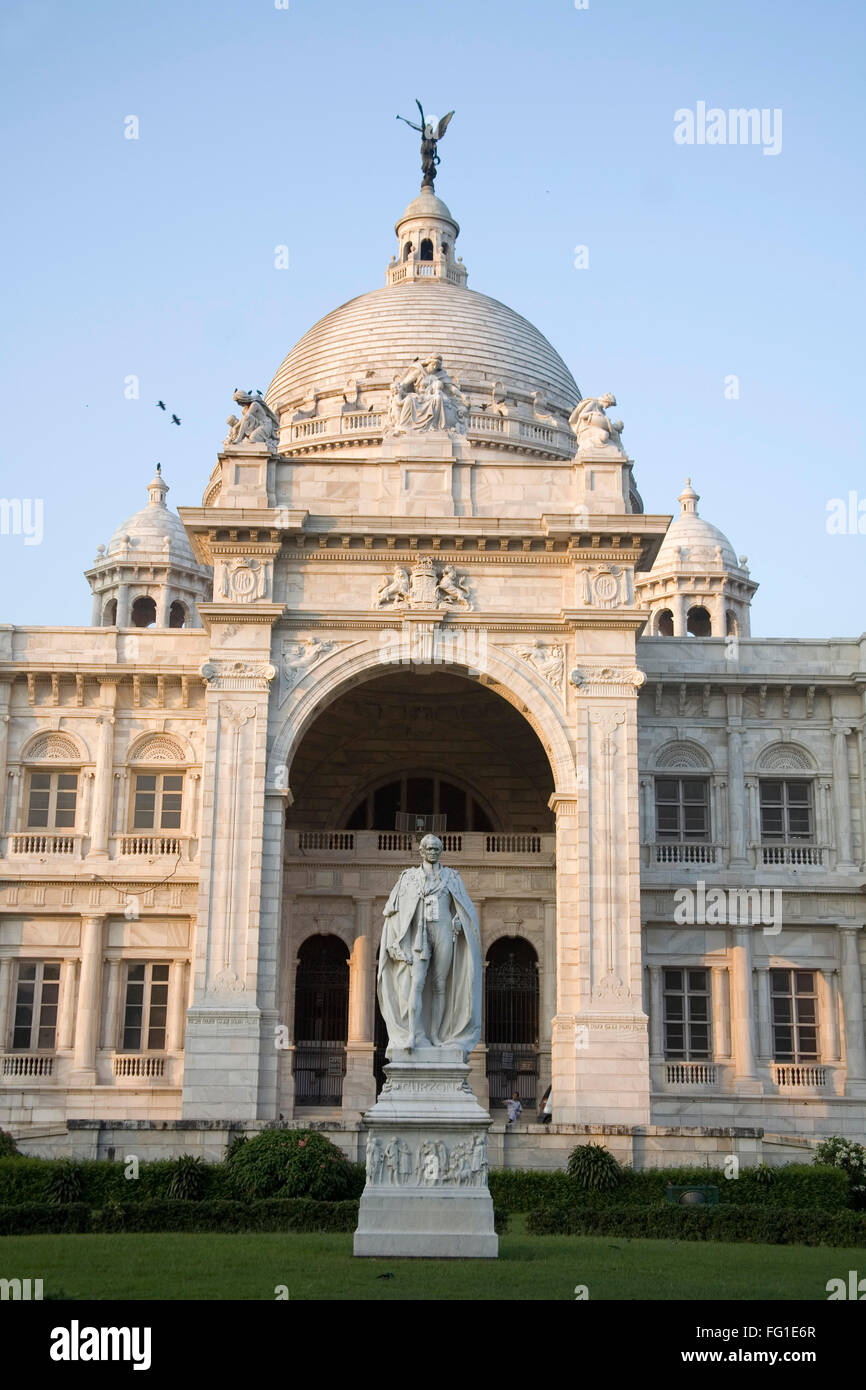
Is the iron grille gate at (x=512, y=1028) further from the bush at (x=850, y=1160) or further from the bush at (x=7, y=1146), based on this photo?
the bush at (x=7, y=1146)

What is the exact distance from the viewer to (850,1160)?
82.7ft

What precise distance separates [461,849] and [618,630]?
24.9 ft

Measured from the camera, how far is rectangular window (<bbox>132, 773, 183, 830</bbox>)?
3909cm

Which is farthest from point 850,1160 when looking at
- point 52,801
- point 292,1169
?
point 52,801

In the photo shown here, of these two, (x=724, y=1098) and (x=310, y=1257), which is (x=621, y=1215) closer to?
(x=310, y=1257)

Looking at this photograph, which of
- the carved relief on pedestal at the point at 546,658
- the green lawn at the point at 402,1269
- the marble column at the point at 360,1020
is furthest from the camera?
the marble column at the point at 360,1020

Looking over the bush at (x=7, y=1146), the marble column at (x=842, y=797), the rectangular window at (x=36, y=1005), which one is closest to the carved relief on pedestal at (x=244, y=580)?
the rectangular window at (x=36, y=1005)

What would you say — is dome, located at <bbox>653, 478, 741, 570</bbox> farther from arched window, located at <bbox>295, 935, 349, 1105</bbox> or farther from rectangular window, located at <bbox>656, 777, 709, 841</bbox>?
arched window, located at <bbox>295, 935, 349, 1105</bbox>

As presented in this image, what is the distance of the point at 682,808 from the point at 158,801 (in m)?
12.6

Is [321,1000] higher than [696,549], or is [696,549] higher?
[696,549]

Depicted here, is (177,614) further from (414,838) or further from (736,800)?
(736,800)

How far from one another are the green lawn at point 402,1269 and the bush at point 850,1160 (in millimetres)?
5488

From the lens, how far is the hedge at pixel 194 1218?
1964cm
